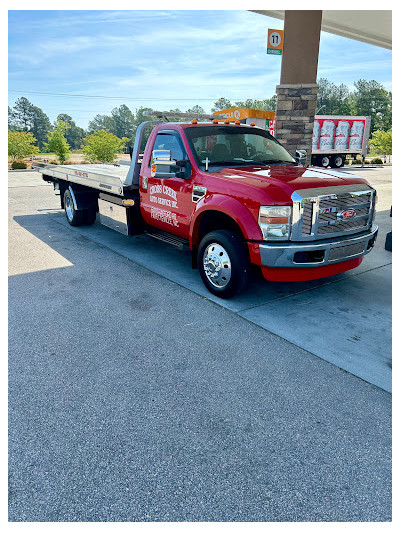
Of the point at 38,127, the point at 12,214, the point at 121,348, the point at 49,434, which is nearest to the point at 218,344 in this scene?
the point at 121,348

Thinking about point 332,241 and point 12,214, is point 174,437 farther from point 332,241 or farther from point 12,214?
point 12,214

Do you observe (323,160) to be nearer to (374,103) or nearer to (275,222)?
(275,222)

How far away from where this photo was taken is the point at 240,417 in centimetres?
300

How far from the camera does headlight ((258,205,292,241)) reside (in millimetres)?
4465

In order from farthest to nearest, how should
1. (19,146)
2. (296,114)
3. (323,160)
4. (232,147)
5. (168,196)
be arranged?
(19,146) → (323,160) → (296,114) → (168,196) → (232,147)

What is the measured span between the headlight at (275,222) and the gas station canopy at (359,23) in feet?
32.2

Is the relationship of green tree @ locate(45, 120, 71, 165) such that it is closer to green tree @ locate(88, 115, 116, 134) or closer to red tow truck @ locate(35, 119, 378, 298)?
red tow truck @ locate(35, 119, 378, 298)

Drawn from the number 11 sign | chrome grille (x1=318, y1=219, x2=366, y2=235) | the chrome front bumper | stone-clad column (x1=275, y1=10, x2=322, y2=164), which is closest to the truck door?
the chrome front bumper

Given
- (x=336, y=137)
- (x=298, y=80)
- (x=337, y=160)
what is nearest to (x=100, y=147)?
(x=336, y=137)

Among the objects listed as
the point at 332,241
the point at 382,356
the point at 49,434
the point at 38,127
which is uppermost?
the point at 38,127

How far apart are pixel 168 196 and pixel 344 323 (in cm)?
303

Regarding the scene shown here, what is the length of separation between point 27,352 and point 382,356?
3418mm

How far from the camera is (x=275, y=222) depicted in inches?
177

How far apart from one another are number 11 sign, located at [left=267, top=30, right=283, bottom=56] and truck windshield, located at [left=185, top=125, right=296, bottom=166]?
230 inches
